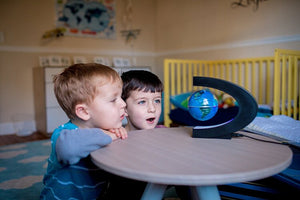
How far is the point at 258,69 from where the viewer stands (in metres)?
2.84

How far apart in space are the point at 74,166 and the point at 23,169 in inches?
54.1

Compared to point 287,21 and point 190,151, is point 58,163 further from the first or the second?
point 287,21

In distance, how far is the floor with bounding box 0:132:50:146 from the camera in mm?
2996

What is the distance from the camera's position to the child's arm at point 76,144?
74 cm

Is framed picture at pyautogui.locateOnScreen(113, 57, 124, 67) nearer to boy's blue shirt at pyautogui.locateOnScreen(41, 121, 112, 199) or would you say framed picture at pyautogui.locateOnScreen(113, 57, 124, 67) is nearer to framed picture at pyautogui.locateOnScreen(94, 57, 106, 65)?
framed picture at pyautogui.locateOnScreen(94, 57, 106, 65)

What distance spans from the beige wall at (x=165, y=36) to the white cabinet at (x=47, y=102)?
27 centimetres

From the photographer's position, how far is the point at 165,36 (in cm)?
422

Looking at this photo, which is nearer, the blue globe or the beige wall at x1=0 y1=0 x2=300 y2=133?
the blue globe

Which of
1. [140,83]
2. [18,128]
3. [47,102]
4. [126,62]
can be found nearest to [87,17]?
[126,62]

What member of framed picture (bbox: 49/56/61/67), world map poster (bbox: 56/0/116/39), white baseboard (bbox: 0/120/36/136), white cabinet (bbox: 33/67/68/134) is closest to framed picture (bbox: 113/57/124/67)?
world map poster (bbox: 56/0/116/39)

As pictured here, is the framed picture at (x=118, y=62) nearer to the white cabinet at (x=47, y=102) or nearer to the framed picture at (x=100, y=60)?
the framed picture at (x=100, y=60)

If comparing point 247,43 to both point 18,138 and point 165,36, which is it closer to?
point 165,36

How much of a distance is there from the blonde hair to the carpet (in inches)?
34.2

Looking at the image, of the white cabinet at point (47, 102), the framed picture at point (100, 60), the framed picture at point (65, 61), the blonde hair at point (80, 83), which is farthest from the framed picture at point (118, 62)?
the blonde hair at point (80, 83)
